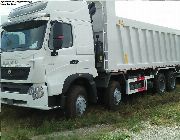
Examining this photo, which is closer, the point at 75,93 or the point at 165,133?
the point at 165,133

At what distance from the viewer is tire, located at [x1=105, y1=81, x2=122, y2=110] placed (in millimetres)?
10312

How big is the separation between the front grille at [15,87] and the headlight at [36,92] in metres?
0.13

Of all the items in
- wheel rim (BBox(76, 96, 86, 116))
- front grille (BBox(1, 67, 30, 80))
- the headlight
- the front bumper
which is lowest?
wheel rim (BBox(76, 96, 86, 116))

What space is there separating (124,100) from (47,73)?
15.8ft

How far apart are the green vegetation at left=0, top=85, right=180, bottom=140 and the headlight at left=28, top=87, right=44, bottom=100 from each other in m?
0.73

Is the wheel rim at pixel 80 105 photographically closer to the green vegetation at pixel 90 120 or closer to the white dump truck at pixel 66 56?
the white dump truck at pixel 66 56

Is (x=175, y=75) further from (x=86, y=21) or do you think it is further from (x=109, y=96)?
(x=86, y=21)

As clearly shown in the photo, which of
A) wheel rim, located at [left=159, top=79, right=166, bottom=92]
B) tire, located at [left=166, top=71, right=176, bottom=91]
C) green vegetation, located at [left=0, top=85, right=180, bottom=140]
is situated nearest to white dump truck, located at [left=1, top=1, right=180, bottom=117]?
green vegetation, located at [left=0, top=85, right=180, bottom=140]

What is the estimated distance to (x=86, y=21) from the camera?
372 inches

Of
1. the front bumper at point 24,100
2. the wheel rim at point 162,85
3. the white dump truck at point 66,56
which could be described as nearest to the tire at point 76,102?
the white dump truck at point 66,56

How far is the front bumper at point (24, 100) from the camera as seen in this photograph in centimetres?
799

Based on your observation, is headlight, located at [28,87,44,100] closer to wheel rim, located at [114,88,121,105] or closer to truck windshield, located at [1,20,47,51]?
truck windshield, located at [1,20,47,51]

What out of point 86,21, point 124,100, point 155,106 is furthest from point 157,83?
point 86,21

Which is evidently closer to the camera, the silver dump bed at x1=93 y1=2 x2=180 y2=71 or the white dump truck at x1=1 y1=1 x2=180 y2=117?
the white dump truck at x1=1 y1=1 x2=180 y2=117
